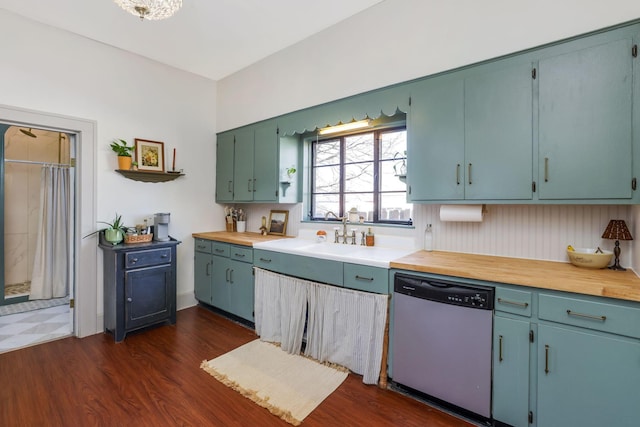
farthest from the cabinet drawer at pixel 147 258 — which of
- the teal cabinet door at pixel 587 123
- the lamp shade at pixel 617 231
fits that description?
the lamp shade at pixel 617 231

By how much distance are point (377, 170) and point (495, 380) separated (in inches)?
74.8

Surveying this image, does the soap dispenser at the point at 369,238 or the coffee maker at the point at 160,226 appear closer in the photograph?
the soap dispenser at the point at 369,238

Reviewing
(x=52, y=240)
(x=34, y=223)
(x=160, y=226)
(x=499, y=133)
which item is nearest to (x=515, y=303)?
(x=499, y=133)

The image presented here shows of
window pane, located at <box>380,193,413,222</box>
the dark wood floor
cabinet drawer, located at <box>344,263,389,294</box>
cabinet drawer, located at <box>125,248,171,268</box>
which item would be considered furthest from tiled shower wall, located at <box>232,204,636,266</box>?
cabinet drawer, located at <box>125,248,171,268</box>

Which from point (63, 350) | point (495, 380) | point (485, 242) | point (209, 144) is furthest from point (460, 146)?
point (63, 350)

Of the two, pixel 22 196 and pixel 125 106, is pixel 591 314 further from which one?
pixel 22 196

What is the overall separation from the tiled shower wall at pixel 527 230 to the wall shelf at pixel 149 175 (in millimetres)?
2740

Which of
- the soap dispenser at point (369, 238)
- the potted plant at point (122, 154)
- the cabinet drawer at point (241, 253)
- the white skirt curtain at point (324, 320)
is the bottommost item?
the white skirt curtain at point (324, 320)

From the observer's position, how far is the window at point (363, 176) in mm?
2809

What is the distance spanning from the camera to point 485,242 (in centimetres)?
227

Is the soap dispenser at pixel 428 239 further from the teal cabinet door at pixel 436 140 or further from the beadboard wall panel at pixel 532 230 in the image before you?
the teal cabinet door at pixel 436 140

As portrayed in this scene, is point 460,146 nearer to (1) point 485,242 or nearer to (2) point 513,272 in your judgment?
(1) point 485,242

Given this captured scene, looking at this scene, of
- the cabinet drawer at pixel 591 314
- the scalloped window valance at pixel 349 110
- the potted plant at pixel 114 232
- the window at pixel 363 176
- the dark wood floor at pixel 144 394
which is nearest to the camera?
the cabinet drawer at pixel 591 314

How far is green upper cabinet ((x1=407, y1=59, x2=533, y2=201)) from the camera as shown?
188 centimetres
